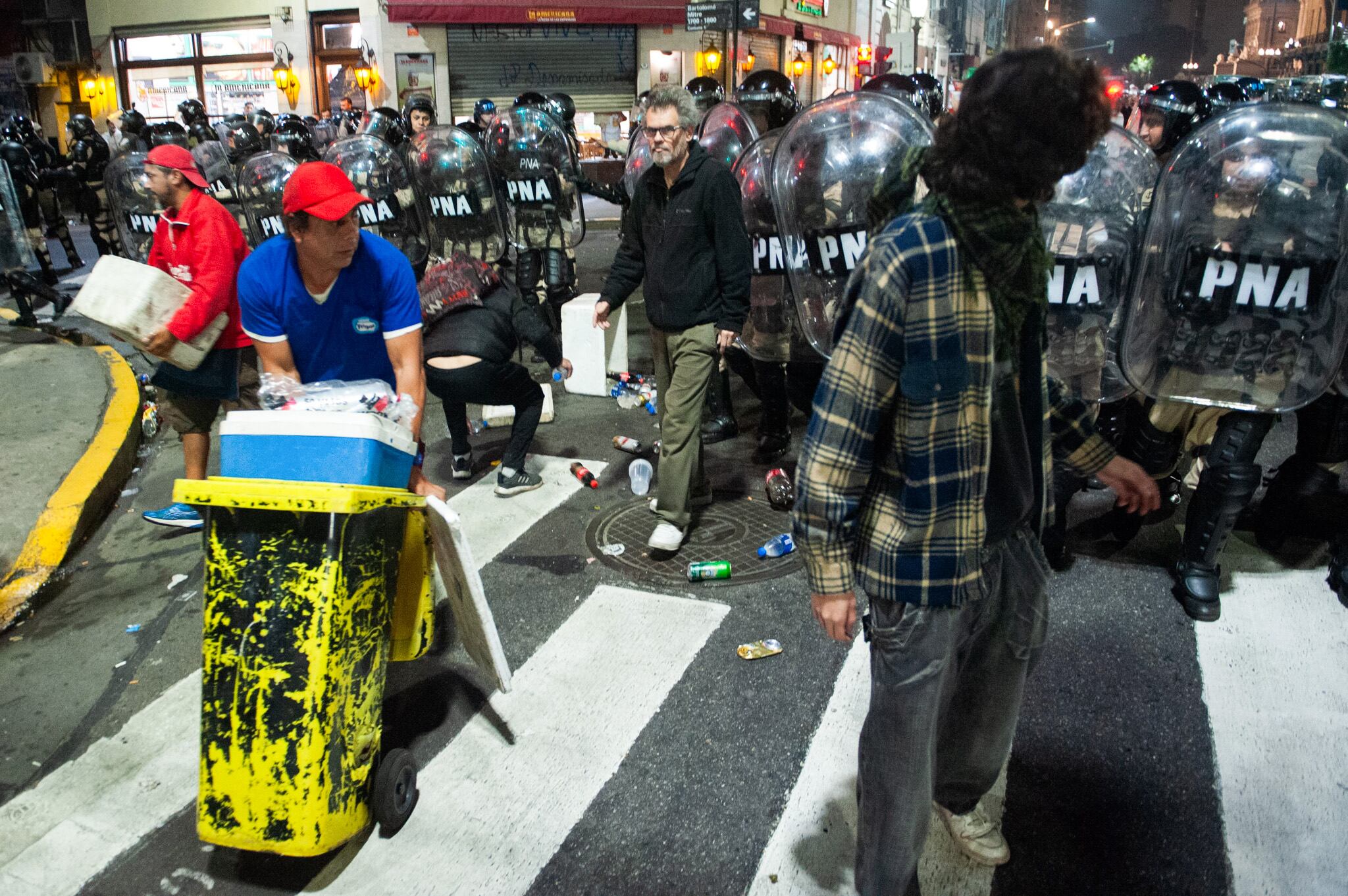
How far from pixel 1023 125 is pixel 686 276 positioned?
3.06 metres

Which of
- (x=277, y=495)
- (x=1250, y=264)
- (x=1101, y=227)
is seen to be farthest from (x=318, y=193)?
(x=1250, y=264)

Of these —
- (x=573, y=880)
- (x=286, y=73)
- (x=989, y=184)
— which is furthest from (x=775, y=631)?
(x=286, y=73)

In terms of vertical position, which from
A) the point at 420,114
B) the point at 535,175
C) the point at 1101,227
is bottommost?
the point at 1101,227

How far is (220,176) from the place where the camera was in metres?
11.1

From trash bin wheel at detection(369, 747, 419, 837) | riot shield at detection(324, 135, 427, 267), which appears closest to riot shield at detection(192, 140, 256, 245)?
riot shield at detection(324, 135, 427, 267)

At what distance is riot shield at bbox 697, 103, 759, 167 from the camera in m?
7.42

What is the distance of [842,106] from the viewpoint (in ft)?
15.1

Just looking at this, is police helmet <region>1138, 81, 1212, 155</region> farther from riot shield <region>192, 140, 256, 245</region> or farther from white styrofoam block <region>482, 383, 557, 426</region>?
riot shield <region>192, 140, 256, 245</region>

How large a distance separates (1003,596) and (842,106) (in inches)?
124

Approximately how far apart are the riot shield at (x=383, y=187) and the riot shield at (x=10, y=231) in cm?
494

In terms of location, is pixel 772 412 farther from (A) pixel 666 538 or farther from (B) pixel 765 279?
(A) pixel 666 538

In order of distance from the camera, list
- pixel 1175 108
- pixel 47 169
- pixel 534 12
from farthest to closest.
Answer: pixel 534 12 < pixel 47 169 < pixel 1175 108

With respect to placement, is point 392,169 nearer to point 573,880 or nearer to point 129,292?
point 129,292

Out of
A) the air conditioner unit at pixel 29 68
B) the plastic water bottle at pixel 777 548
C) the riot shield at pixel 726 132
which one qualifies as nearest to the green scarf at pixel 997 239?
the plastic water bottle at pixel 777 548
